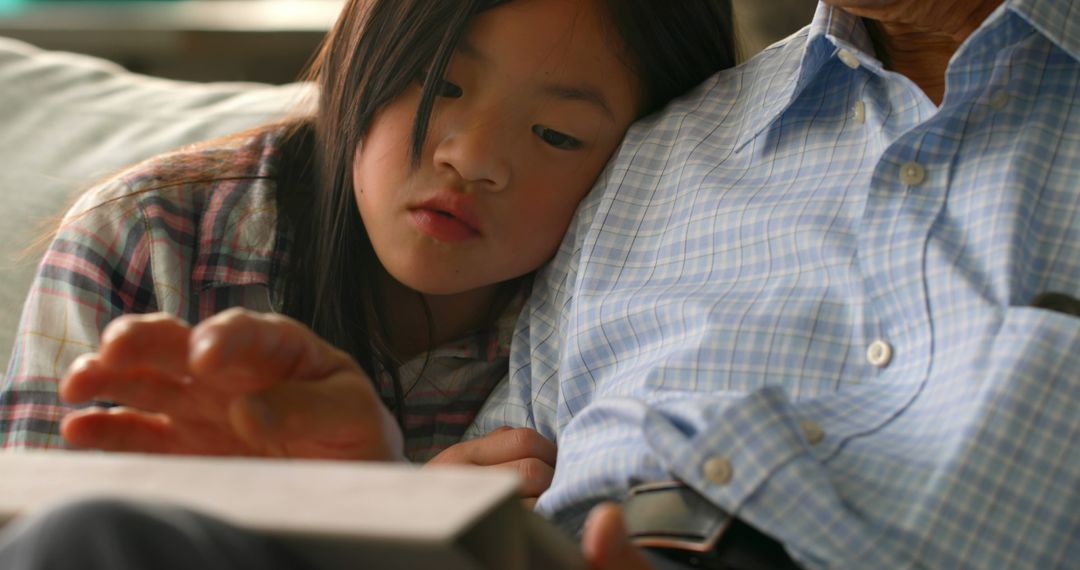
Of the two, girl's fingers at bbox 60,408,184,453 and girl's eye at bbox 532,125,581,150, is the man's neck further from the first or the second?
girl's fingers at bbox 60,408,184,453

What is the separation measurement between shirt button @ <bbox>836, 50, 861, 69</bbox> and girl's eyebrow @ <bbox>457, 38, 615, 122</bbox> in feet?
0.72

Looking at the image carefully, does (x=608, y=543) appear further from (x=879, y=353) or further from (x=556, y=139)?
(x=556, y=139)

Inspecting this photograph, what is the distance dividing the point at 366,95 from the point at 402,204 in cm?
11

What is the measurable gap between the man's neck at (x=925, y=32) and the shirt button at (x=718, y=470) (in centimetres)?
41

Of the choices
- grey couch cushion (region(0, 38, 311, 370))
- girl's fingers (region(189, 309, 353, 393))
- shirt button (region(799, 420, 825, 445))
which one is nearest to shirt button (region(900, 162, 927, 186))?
shirt button (region(799, 420, 825, 445))

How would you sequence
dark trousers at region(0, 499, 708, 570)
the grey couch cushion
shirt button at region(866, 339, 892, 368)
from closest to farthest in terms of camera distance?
1. dark trousers at region(0, 499, 708, 570)
2. shirt button at region(866, 339, 892, 368)
3. the grey couch cushion

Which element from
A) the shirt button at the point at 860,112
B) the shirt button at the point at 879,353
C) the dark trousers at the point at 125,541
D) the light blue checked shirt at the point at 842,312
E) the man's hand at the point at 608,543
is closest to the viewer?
the dark trousers at the point at 125,541

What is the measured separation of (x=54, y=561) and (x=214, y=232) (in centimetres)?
68

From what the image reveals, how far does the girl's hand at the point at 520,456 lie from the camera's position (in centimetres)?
97

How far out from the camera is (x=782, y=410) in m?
0.79

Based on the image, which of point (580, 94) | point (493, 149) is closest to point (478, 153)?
point (493, 149)

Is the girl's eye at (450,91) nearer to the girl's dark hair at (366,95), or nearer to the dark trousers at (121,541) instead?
the girl's dark hair at (366,95)

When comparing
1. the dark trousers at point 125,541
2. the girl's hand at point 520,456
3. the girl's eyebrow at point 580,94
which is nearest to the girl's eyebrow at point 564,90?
the girl's eyebrow at point 580,94

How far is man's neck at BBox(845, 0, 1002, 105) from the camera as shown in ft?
3.19
